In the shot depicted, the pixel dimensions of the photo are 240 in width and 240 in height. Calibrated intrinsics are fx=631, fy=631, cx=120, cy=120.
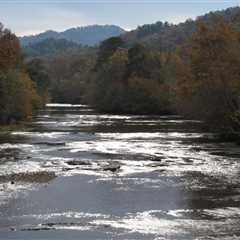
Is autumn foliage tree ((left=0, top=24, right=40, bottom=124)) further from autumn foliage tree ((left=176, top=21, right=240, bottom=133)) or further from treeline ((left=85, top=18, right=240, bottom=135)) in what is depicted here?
autumn foliage tree ((left=176, top=21, right=240, bottom=133))

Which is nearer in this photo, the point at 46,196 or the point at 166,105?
the point at 46,196

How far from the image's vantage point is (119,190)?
33.8 meters

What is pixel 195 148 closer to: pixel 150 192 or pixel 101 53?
pixel 150 192

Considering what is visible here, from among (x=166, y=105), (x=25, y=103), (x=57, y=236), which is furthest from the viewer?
(x=166, y=105)

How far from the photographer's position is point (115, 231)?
77.3ft

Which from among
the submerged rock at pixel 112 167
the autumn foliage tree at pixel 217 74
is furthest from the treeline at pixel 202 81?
the submerged rock at pixel 112 167

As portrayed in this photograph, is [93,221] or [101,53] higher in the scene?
[101,53]

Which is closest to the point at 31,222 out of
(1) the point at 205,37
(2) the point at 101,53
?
(1) the point at 205,37

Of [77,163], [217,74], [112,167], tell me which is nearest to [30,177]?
[112,167]

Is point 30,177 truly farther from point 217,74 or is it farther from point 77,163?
point 217,74

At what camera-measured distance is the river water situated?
2408 cm

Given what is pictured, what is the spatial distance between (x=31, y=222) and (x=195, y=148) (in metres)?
35.0

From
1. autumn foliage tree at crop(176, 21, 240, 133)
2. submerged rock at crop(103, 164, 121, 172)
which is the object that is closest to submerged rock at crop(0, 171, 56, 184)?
submerged rock at crop(103, 164, 121, 172)

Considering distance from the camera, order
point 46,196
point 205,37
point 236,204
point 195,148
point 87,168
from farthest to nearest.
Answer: point 205,37 < point 195,148 < point 87,168 < point 46,196 < point 236,204
